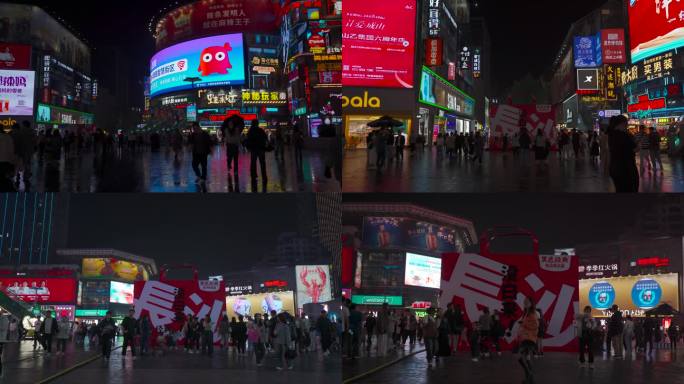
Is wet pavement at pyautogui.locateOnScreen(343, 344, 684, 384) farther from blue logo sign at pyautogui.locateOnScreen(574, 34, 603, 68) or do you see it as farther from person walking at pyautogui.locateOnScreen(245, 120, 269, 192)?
blue logo sign at pyautogui.locateOnScreen(574, 34, 603, 68)

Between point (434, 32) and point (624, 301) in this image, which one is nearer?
point (624, 301)

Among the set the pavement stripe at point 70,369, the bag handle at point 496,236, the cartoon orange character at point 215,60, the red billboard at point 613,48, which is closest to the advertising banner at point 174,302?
the pavement stripe at point 70,369

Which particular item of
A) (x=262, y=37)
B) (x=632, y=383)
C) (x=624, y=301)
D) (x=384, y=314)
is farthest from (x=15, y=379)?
(x=262, y=37)

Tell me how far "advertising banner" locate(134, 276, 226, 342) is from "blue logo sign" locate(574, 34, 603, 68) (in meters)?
59.5

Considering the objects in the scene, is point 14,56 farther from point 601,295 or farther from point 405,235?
point 601,295

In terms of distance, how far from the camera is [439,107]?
44469mm

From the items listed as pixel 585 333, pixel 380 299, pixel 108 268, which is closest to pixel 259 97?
pixel 380 299

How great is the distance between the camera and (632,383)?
769cm

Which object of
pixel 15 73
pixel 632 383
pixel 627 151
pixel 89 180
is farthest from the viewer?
pixel 15 73

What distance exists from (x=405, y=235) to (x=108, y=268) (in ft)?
43.1

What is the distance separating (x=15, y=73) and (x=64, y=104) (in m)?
17.1

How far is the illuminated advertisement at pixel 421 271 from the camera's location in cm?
3506

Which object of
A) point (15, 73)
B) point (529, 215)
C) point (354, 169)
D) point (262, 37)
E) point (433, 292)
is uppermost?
point (262, 37)

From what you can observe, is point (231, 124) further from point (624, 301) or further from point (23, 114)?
point (23, 114)
